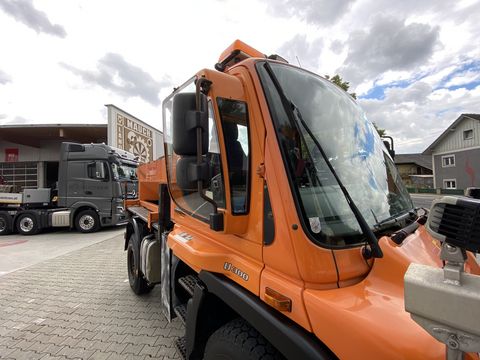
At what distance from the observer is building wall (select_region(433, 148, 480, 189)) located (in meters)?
22.2

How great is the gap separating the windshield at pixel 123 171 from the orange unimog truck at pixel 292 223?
10.2m

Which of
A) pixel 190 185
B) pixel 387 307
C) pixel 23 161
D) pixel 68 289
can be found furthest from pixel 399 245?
pixel 23 161

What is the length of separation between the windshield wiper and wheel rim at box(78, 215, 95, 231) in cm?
1173

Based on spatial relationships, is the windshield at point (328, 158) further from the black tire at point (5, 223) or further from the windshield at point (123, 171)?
the black tire at point (5, 223)

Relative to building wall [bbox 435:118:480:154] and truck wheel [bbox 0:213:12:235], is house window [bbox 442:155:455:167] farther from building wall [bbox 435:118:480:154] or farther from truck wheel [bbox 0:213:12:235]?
truck wheel [bbox 0:213:12:235]

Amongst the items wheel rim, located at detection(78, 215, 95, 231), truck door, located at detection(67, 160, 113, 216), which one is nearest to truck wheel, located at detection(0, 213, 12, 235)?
truck door, located at detection(67, 160, 113, 216)

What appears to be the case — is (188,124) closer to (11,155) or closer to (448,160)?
(11,155)

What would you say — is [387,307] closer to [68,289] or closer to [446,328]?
[446,328]

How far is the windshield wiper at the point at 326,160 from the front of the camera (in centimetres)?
134

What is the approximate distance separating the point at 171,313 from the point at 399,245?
2.10 m

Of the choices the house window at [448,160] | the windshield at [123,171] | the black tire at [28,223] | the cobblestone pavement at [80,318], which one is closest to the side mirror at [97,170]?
the windshield at [123,171]

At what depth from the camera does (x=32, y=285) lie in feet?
16.9

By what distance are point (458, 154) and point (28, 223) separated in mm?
29059

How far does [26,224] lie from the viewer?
11570 mm
